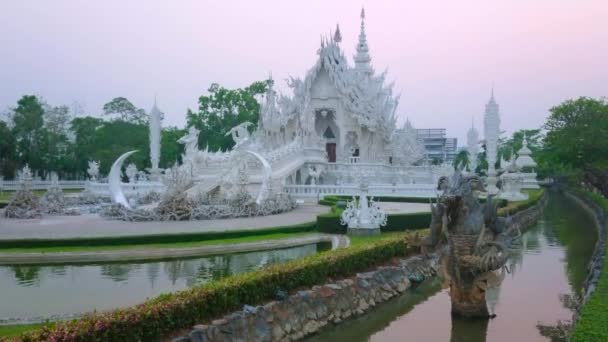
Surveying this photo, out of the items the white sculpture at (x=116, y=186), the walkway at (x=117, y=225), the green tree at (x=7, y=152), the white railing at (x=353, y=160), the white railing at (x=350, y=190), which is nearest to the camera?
the walkway at (x=117, y=225)

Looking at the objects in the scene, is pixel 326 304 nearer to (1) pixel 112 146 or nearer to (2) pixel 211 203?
(2) pixel 211 203

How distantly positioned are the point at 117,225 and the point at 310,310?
1186cm

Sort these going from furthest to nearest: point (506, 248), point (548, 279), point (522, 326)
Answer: point (548, 279) → point (522, 326) → point (506, 248)

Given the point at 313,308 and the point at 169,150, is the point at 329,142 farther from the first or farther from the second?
the point at 313,308

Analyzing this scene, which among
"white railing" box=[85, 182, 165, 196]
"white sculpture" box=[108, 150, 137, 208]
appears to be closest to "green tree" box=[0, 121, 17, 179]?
"white railing" box=[85, 182, 165, 196]

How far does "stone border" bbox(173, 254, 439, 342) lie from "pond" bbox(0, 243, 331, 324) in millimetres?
2344

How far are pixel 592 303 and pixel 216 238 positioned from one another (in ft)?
33.9

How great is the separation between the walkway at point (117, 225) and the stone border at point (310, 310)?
624cm

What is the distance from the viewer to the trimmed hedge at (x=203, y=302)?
6.02m

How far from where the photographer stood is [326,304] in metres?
9.91

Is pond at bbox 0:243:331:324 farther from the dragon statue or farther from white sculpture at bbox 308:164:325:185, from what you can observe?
white sculpture at bbox 308:164:325:185

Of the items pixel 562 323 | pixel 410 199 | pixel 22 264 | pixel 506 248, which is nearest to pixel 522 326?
pixel 562 323

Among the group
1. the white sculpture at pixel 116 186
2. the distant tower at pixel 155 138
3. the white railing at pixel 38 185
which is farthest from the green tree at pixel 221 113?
the white sculpture at pixel 116 186

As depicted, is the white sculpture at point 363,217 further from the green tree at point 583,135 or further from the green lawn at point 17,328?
the green tree at point 583,135
